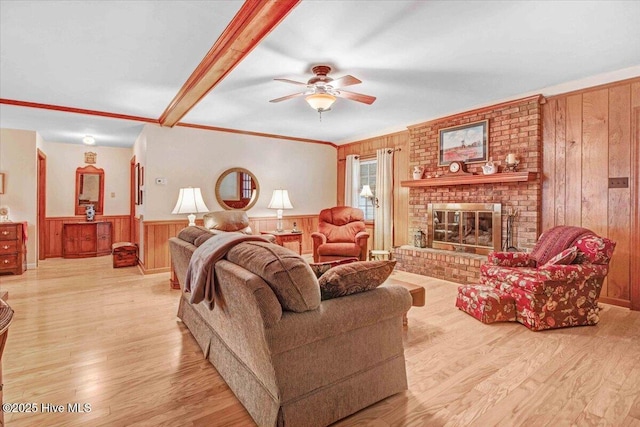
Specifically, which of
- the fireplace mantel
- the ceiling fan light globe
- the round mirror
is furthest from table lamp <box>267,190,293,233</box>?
the ceiling fan light globe

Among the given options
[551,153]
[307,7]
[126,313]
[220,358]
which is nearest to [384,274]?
[220,358]

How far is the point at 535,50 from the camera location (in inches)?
112

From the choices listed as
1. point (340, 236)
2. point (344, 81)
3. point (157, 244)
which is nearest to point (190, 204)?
point (157, 244)

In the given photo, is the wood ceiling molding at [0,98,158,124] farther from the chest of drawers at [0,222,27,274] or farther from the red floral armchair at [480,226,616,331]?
the red floral armchair at [480,226,616,331]

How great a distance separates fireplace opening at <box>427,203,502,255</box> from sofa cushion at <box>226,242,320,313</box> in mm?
3540

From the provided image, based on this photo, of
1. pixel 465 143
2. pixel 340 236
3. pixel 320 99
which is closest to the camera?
pixel 320 99

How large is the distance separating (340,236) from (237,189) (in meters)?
2.08

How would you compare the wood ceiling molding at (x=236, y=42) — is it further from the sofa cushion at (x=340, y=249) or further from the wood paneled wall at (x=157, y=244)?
the sofa cushion at (x=340, y=249)

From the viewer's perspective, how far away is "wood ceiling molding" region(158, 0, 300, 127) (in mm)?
2100

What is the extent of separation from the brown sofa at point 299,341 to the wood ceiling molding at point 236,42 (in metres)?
1.48

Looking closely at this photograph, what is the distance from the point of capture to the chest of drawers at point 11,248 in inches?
189

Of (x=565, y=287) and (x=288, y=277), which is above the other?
(x=288, y=277)

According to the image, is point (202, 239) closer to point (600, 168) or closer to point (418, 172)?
point (418, 172)

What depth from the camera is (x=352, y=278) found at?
176cm
